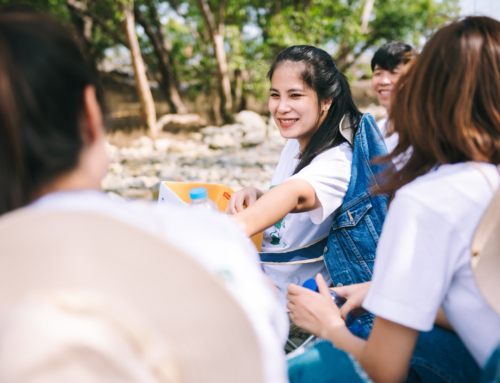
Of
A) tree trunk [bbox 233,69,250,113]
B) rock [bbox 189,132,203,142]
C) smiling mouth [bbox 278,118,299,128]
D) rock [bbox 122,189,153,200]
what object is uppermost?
smiling mouth [bbox 278,118,299,128]

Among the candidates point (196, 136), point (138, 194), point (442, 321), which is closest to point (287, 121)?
point (442, 321)

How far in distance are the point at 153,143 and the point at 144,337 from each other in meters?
9.13

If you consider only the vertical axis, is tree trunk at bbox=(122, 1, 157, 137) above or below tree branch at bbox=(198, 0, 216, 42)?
below

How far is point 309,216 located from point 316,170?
30cm

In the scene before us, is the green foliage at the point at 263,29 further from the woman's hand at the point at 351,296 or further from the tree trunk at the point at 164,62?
the woman's hand at the point at 351,296

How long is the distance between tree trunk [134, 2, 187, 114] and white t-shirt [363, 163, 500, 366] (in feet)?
39.7

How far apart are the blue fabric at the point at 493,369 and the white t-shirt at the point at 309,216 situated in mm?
932

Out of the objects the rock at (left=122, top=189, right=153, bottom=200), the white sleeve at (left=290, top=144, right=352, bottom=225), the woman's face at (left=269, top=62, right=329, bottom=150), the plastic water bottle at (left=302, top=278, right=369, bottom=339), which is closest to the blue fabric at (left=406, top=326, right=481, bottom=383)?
the plastic water bottle at (left=302, top=278, right=369, bottom=339)

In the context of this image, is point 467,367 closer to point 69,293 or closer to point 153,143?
point 69,293

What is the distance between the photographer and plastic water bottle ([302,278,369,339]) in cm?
148

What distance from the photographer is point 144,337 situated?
2.17 feet

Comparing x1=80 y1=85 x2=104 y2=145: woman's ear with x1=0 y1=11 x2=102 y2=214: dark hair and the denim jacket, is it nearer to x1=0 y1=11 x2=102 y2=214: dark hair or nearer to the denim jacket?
x1=0 y1=11 x2=102 y2=214: dark hair

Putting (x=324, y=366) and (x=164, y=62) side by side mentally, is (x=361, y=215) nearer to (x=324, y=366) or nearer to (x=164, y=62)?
(x=324, y=366)

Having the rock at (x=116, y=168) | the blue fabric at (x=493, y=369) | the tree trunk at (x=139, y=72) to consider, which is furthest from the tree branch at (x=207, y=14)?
the blue fabric at (x=493, y=369)
